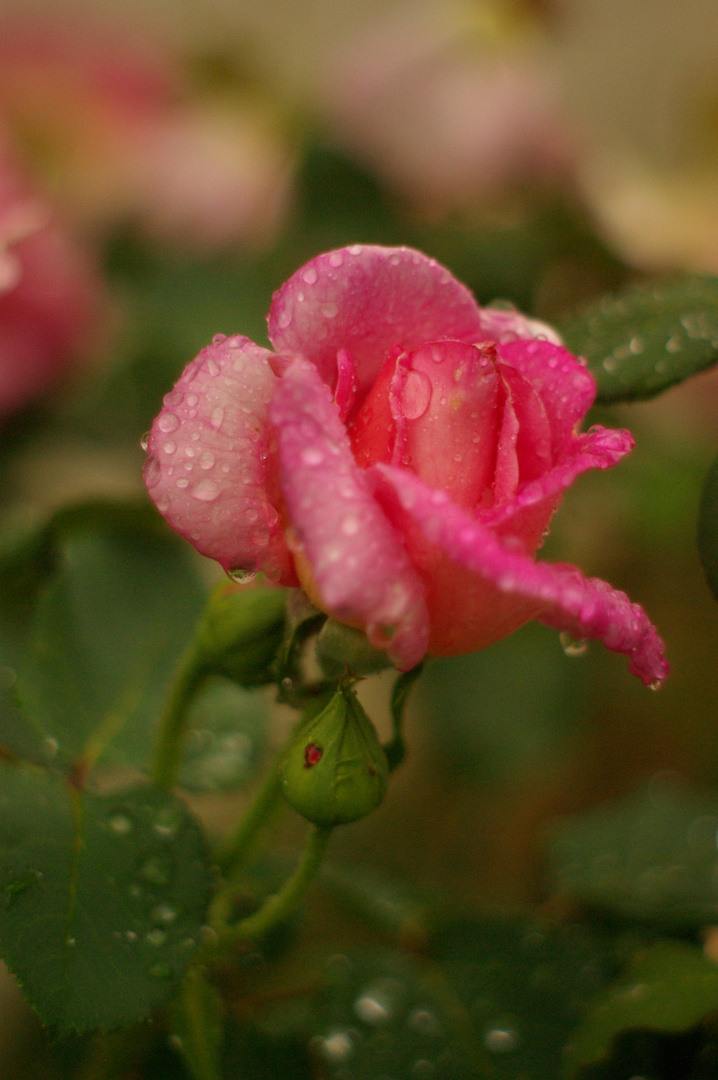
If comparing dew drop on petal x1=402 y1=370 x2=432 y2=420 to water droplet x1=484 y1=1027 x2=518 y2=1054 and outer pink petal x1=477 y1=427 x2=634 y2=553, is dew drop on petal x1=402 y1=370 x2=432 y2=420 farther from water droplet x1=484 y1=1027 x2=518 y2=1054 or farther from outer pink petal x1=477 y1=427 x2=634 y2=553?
water droplet x1=484 y1=1027 x2=518 y2=1054

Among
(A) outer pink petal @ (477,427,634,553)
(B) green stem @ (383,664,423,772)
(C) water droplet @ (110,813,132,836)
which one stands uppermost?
(A) outer pink petal @ (477,427,634,553)

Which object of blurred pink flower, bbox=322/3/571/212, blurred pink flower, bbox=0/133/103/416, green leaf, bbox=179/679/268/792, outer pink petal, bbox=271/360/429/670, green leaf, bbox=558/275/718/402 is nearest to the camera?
outer pink petal, bbox=271/360/429/670

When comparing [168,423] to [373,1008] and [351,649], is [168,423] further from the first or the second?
[373,1008]

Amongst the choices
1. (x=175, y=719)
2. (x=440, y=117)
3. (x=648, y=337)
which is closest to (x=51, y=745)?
(x=175, y=719)

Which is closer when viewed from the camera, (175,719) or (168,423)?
(168,423)

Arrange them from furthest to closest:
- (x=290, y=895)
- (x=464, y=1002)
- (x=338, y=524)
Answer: (x=464, y=1002) → (x=290, y=895) → (x=338, y=524)

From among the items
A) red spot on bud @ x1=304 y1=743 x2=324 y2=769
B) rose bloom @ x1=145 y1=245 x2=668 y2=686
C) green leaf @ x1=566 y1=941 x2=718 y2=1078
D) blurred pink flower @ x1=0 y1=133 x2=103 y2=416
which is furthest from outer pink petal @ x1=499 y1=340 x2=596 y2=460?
blurred pink flower @ x1=0 y1=133 x2=103 y2=416

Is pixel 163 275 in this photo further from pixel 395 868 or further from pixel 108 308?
pixel 395 868
